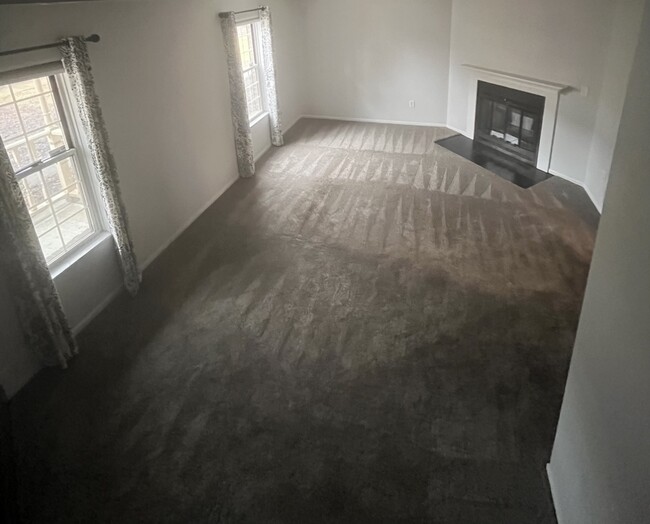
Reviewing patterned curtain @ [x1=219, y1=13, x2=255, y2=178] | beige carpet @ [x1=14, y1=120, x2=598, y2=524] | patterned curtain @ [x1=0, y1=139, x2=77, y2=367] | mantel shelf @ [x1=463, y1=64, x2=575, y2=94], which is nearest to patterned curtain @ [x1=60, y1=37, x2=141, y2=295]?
beige carpet @ [x1=14, y1=120, x2=598, y2=524]

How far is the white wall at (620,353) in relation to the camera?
1700 millimetres

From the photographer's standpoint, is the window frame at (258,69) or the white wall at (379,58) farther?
the white wall at (379,58)

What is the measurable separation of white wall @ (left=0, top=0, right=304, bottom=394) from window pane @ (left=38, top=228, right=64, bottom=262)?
19cm

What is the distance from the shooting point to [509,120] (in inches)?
293

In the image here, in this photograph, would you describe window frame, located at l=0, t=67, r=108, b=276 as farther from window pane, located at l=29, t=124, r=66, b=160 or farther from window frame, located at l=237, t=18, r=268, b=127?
window frame, located at l=237, t=18, r=268, b=127

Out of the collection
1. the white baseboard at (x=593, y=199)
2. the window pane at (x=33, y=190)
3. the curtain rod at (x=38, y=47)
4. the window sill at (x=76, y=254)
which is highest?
the curtain rod at (x=38, y=47)

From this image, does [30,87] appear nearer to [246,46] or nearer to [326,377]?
[326,377]

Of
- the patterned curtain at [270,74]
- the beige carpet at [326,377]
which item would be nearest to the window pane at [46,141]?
the beige carpet at [326,377]

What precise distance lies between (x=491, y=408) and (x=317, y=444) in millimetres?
1160

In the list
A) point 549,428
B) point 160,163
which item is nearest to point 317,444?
point 549,428

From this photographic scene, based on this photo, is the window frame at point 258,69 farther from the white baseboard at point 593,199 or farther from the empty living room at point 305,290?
the white baseboard at point 593,199

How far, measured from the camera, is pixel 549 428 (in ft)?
10.3

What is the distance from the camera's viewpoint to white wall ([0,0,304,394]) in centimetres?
367

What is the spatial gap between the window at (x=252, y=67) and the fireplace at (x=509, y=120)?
11.3 ft
